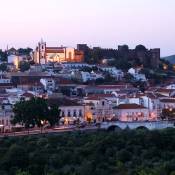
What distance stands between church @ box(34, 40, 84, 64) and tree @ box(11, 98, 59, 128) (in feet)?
94.9

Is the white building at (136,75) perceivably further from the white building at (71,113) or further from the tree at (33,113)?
the tree at (33,113)

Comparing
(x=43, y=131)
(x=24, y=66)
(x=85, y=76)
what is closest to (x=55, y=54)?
(x=24, y=66)

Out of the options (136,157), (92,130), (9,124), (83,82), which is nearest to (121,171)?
(136,157)

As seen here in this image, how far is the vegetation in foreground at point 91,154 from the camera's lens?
1886 cm

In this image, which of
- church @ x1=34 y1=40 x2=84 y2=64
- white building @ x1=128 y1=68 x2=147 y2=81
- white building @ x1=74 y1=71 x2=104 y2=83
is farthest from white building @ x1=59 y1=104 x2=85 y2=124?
church @ x1=34 y1=40 x2=84 y2=64

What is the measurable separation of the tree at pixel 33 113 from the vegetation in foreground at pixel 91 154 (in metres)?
4.54

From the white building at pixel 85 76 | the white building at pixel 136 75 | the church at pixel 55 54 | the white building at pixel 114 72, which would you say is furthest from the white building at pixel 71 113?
the church at pixel 55 54

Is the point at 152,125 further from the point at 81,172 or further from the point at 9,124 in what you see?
the point at 81,172

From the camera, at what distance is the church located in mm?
63406

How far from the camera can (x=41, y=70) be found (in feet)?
184

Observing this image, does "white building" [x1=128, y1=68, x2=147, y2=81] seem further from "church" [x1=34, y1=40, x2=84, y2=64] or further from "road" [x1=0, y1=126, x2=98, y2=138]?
"road" [x1=0, y1=126, x2=98, y2=138]

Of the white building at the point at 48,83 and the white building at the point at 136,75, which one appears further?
the white building at the point at 136,75

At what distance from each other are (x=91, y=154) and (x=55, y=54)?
42.0 m

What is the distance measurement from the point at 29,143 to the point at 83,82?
2660 cm
